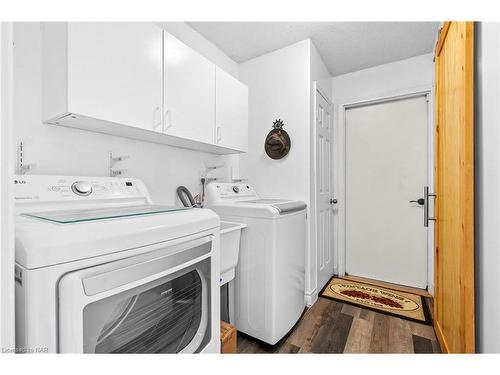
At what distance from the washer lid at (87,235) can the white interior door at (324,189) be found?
182cm

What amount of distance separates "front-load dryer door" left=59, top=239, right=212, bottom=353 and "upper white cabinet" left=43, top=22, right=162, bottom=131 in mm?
774

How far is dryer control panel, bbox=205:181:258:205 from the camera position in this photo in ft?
6.46

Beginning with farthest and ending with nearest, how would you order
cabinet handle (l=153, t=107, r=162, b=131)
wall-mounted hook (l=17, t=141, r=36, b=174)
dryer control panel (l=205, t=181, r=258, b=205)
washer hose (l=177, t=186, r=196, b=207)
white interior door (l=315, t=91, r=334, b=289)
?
white interior door (l=315, t=91, r=334, b=289)
dryer control panel (l=205, t=181, r=258, b=205)
washer hose (l=177, t=186, r=196, b=207)
cabinet handle (l=153, t=107, r=162, b=131)
wall-mounted hook (l=17, t=141, r=36, b=174)

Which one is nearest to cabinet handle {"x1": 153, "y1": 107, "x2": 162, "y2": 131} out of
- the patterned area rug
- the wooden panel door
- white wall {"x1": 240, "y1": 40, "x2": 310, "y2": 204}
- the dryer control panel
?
the dryer control panel

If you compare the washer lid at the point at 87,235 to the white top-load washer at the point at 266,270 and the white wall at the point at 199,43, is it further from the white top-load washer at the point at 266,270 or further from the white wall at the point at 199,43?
the white wall at the point at 199,43

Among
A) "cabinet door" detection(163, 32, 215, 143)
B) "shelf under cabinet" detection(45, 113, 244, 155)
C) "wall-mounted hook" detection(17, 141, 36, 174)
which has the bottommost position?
"wall-mounted hook" detection(17, 141, 36, 174)

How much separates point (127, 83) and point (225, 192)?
111 cm

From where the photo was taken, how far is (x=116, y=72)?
1.17 m

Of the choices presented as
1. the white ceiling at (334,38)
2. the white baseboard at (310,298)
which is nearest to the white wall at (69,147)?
the white ceiling at (334,38)

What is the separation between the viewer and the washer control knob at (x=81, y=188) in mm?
1163

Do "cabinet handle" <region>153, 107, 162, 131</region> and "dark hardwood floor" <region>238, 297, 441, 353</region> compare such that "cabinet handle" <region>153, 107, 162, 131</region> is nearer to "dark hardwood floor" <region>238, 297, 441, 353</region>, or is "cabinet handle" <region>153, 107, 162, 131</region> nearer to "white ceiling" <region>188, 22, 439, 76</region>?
"white ceiling" <region>188, 22, 439, 76</region>

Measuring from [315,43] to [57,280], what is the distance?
2.64 meters
